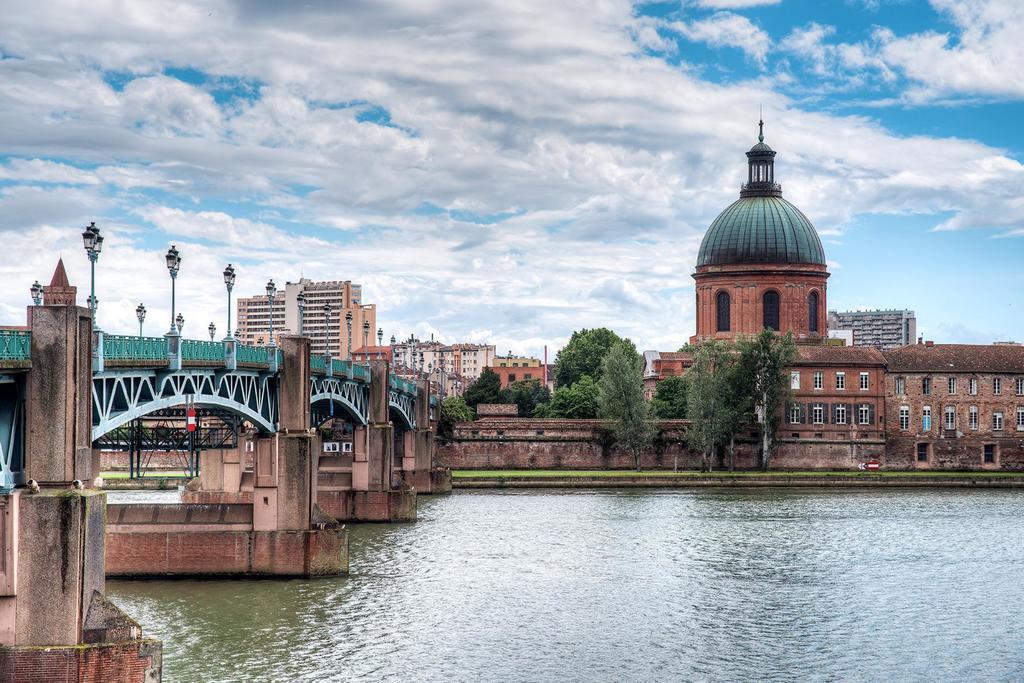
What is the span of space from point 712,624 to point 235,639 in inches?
489

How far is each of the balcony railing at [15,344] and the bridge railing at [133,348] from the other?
271 inches

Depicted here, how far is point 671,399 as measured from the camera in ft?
367

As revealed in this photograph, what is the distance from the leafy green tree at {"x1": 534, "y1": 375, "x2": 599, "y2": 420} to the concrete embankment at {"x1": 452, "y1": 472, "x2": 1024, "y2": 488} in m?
26.5

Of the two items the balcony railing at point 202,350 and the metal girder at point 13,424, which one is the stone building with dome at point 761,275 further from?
the metal girder at point 13,424

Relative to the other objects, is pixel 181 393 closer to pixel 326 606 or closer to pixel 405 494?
pixel 326 606

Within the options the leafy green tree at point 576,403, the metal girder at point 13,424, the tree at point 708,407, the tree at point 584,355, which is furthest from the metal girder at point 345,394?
the tree at point 584,355

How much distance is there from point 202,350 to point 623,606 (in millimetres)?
14124

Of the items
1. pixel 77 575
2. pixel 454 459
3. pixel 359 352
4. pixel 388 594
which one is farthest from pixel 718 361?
pixel 359 352

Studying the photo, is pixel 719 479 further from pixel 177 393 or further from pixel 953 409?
pixel 177 393

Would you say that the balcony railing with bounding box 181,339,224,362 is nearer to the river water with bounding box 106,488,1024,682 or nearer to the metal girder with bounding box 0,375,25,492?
the river water with bounding box 106,488,1024,682

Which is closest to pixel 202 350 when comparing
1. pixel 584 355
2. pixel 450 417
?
pixel 450 417

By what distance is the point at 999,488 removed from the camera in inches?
3314

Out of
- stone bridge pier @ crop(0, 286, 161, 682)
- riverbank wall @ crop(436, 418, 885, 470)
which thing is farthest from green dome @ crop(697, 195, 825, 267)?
stone bridge pier @ crop(0, 286, 161, 682)

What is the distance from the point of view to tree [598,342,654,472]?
301 feet
